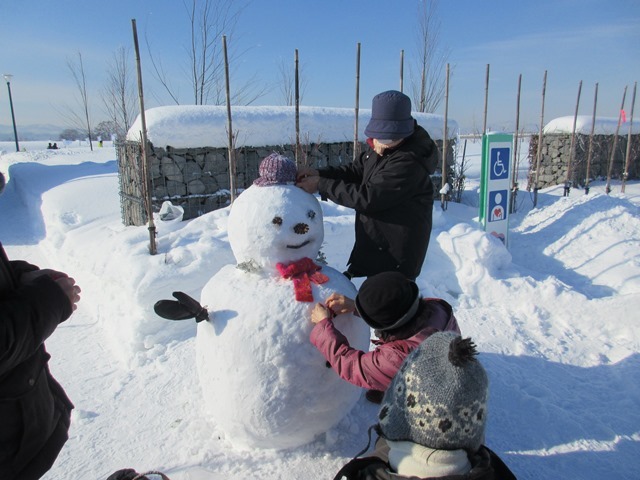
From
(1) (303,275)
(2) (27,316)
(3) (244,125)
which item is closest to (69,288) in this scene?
(2) (27,316)

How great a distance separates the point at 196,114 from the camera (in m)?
7.37

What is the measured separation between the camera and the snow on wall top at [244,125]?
7.13 meters

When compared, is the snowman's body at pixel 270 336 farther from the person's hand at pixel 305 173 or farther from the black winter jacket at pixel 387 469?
the black winter jacket at pixel 387 469

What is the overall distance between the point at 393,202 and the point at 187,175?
593cm

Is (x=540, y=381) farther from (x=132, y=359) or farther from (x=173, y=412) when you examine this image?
(x=132, y=359)

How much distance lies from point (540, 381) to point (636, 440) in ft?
2.21

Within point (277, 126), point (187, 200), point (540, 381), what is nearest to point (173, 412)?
point (540, 381)

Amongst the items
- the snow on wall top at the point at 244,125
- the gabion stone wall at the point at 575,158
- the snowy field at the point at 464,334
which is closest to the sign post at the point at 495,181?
the snowy field at the point at 464,334

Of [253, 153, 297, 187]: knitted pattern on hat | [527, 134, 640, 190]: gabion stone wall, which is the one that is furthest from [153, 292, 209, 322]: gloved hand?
[527, 134, 640, 190]: gabion stone wall

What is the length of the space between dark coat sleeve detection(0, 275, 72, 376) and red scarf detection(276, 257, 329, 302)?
100 centimetres

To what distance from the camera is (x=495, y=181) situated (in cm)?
633

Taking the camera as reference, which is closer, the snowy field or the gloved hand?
the gloved hand

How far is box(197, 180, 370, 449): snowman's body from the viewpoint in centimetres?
209

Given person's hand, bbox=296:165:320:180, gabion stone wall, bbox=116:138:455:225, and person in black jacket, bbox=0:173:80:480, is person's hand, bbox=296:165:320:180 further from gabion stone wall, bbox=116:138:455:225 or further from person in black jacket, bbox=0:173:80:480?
gabion stone wall, bbox=116:138:455:225
